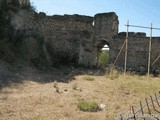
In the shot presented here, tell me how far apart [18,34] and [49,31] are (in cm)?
403

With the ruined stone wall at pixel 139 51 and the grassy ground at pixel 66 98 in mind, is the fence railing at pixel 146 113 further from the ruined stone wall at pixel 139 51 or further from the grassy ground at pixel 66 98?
the ruined stone wall at pixel 139 51

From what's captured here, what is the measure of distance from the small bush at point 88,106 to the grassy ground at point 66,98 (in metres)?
0.13

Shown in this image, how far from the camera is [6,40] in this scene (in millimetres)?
12555

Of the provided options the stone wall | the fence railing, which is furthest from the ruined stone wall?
the fence railing

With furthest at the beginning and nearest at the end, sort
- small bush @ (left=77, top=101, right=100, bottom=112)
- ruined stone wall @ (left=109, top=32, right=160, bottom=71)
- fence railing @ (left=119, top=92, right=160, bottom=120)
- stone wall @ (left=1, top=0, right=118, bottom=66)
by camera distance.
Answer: ruined stone wall @ (left=109, top=32, right=160, bottom=71), stone wall @ (left=1, top=0, right=118, bottom=66), small bush @ (left=77, top=101, right=100, bottom=112), fence railing @ (left=119, top=92, right=160, bottom=120)

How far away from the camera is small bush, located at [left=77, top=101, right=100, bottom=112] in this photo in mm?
7259

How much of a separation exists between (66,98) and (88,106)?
40.8 inches

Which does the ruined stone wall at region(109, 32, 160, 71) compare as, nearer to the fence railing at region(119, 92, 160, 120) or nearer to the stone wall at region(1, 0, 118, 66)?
the stone wall at region(1, 0, 118, 66)

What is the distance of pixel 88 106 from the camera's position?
24.1 feet

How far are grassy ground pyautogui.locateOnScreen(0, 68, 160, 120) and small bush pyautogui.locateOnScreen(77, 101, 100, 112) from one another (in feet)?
0.44

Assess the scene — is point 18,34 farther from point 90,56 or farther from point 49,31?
point 90,56

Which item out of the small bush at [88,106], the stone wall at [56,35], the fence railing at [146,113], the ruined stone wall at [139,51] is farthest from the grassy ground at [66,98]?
the ruined stone wall at [139,51]

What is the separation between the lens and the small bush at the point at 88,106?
7.26 meters

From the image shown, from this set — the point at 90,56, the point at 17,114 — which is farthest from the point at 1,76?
the point at 90,56
